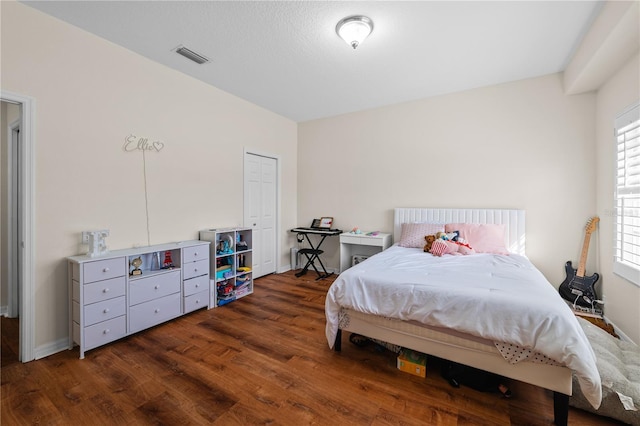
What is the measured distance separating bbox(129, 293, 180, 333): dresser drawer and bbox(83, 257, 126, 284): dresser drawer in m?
0.38

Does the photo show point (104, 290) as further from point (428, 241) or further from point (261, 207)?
point (428, 241)

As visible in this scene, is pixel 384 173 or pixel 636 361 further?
pixel 384 173

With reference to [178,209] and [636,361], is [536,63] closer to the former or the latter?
[636,361]

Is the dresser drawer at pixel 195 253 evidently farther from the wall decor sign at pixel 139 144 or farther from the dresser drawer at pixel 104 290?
the wall decor sign at pixel 139 144

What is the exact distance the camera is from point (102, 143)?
2.55 metres

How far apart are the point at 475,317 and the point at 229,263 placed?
297cm

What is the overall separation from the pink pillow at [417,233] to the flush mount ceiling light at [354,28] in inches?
94.4

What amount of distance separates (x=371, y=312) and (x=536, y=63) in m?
3.29

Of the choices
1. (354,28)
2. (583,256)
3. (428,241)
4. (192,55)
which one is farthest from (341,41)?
(583,256)

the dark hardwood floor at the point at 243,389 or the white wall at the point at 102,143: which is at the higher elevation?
the white wall at the point at 102,143

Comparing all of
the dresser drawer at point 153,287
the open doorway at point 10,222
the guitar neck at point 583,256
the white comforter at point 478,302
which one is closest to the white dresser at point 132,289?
the dresser drawer at point 153,287

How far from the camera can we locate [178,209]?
321 cm

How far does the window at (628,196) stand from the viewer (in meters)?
2.27

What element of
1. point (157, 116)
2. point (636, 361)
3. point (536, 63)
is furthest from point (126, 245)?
point (536, 63)
